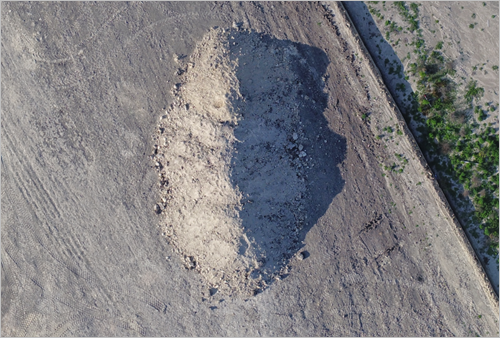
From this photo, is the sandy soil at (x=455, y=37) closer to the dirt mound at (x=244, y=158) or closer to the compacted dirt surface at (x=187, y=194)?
the compacted dirt surface at (x=187, y=194)

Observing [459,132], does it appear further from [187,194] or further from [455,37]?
[187,194]

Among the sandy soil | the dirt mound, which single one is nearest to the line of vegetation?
the sandy soil

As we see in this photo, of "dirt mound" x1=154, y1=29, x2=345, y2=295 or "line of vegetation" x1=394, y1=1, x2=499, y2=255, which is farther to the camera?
"line of vegetation" x1=394, y1=1, x2=499, y2=255

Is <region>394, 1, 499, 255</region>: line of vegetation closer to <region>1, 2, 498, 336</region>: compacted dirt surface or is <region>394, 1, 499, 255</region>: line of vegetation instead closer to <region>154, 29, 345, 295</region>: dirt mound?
<region>1, 2, 498, 336</region>: compacted dirt surface

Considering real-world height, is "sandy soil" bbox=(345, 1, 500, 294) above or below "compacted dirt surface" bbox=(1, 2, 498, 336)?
above

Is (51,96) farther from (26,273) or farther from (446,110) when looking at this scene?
(446,110)

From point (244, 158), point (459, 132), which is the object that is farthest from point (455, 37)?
point (244, 158)

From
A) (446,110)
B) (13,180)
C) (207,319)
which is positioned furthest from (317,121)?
(13,180)
